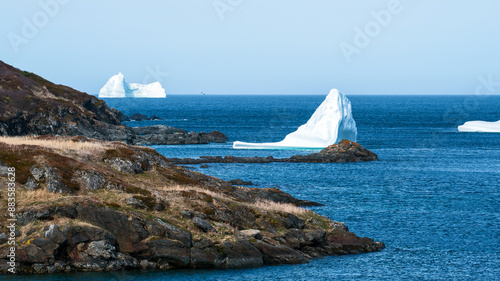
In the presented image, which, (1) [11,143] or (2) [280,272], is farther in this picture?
(1) [11,143]

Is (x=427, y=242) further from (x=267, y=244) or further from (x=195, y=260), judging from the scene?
(x=195, y=260)

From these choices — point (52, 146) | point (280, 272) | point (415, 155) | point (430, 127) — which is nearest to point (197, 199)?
point (280, 272)

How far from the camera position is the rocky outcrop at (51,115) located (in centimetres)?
8331

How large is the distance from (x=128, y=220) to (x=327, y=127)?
207ft

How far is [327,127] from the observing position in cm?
8856

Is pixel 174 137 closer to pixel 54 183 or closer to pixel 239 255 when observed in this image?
pixel 54 183

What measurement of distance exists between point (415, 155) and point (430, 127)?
2280 inches

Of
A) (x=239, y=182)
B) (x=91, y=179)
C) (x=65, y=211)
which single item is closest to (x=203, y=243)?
(x=65, y=211)

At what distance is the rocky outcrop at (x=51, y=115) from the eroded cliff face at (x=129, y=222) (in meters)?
50.0

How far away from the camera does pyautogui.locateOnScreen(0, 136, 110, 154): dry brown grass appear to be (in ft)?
115

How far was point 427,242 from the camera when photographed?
116 feet

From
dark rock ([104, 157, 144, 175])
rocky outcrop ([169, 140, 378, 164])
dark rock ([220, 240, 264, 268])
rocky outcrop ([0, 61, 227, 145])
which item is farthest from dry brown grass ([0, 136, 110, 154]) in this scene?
rocky outcrop ([0, 61, 227, 145])

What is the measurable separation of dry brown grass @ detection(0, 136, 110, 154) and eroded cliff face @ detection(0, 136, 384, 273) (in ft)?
0.25

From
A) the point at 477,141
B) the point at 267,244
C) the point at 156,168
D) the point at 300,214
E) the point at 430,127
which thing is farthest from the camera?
the point at 430,127
